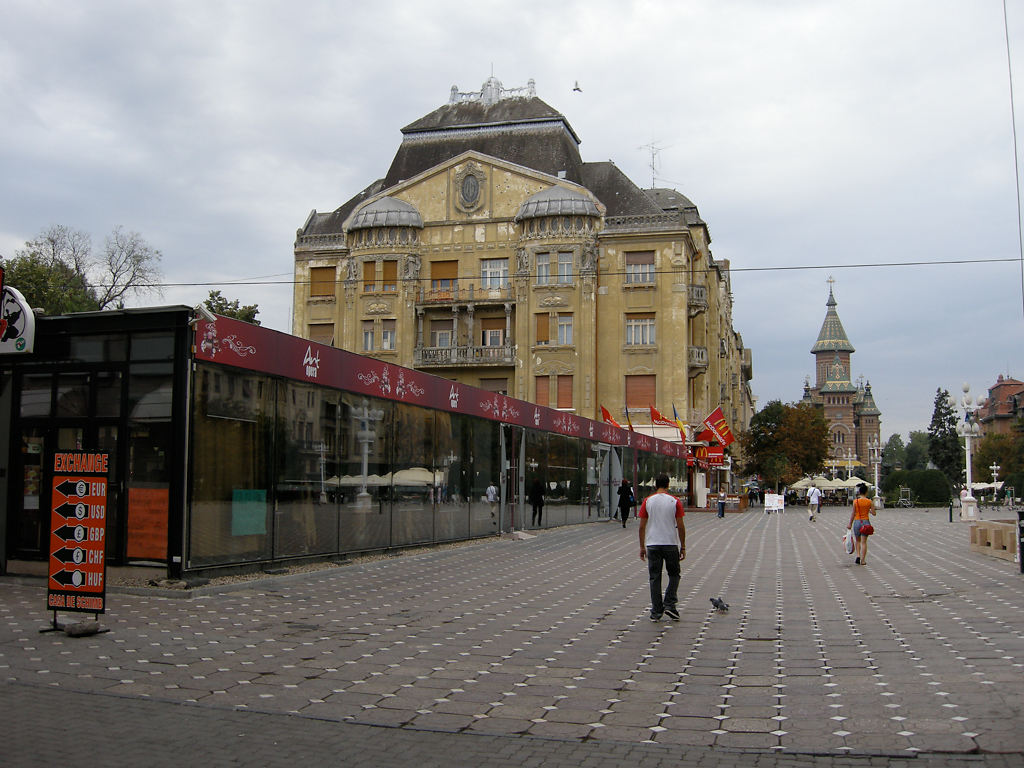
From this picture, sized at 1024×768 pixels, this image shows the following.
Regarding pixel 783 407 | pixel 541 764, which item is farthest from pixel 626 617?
pixel 783 407

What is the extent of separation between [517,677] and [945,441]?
435 feet

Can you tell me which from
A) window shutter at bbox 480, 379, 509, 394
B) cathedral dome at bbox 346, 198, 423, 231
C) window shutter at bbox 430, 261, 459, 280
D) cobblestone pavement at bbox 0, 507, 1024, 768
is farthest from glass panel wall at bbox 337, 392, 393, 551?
cathedral dome at bbox 346, 198, 423, 231

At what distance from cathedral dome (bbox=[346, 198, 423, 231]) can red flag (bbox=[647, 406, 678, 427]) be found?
61.5 feet

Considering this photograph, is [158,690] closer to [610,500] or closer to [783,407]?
[610,500]

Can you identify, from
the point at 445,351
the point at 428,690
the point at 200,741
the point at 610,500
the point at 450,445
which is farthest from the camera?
the point at 445,351

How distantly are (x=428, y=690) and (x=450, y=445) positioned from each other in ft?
52.1

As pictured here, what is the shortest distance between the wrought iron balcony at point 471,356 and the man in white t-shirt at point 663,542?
47.5 m

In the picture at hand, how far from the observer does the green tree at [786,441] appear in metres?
82.6

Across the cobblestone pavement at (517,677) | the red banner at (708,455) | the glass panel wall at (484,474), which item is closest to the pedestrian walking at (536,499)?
the glass panel wall at (484,474)

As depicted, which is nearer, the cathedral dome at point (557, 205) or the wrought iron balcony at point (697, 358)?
the cathedral dome at point (557, 205)

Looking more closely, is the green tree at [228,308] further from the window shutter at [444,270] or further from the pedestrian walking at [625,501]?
Result: the pedestrian walking at [625,501]

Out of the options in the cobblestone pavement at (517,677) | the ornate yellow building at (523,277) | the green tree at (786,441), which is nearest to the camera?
the cobblestone pavement at (517,677)

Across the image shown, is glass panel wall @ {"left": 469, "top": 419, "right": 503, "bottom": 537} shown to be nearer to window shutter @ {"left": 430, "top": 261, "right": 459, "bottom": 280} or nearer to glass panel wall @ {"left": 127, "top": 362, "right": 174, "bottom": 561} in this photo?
glass panel wall @ {"left": 127, "top": 362, "right": 174, "bottom": 561}

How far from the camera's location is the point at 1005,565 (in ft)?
65.0
